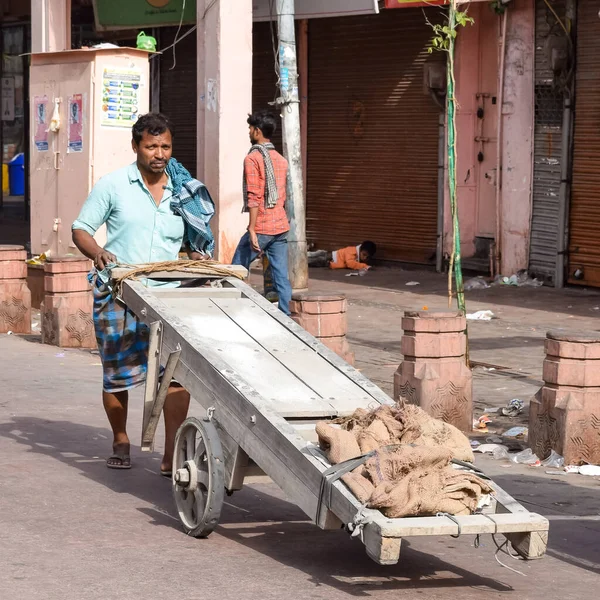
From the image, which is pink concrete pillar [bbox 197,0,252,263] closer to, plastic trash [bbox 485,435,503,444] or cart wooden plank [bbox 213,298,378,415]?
plastic trash [bbox 485,435,503,444]

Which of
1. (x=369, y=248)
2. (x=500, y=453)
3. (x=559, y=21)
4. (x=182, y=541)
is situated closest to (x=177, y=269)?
(x=182, y=541)

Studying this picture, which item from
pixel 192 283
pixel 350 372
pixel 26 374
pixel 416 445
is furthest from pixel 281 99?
pixel 416 445

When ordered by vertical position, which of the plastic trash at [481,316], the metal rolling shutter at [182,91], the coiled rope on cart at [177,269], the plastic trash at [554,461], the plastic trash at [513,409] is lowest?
the plastic trash at [554,461]

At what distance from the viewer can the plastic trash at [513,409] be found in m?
8.69

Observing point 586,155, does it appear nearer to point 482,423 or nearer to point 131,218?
point 482,423

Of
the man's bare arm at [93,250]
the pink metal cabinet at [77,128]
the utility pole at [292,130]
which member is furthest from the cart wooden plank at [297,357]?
the utility pole at [292,130]

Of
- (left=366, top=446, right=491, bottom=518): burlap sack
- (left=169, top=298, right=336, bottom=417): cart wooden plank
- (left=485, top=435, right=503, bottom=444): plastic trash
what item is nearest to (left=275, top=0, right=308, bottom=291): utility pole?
(left=485, top=435, right=503, bottom=444): plastic trash

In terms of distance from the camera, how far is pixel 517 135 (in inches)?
605

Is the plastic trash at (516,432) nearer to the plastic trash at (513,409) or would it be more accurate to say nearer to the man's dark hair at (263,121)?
the plastic trash at (513,409)

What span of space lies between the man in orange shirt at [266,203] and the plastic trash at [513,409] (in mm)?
2674

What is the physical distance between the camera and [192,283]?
6965 millimetres

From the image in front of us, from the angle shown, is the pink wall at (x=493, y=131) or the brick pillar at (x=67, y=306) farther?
the pink wall at (x=493, y=131)

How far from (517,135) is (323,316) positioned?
22.0 ft

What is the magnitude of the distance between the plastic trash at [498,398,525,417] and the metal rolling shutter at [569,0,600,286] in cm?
602
